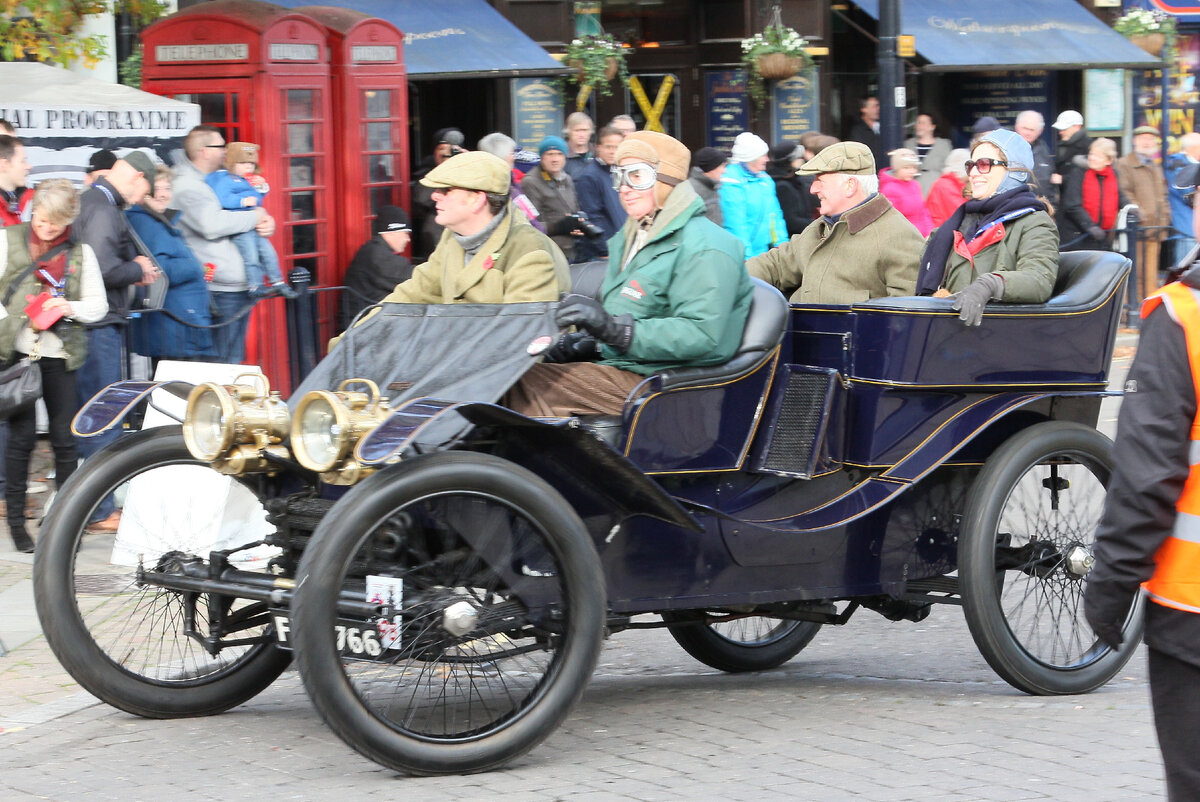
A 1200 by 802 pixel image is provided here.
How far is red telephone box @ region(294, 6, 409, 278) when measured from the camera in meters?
11.7

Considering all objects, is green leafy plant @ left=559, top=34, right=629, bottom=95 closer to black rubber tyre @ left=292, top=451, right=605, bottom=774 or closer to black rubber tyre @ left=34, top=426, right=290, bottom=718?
black rubber tyre @ left=34, top=426, right=290, bottom=718

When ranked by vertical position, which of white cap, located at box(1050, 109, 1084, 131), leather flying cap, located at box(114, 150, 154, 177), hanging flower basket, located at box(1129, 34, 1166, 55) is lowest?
leather flying cap, located at box(114, 150, 154, 177)

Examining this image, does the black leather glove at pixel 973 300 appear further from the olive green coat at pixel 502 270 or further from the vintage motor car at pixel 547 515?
the olive green coat at pixel 502 270

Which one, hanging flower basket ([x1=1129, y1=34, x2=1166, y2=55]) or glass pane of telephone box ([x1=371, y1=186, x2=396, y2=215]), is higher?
hanging flower basket ([x1=1129, y1=34, x2=1166, y2=55])

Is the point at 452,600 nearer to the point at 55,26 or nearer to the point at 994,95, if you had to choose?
the point at 55,26

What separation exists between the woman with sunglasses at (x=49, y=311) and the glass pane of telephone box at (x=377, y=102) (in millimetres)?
4128

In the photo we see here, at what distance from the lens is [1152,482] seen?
3.04 m

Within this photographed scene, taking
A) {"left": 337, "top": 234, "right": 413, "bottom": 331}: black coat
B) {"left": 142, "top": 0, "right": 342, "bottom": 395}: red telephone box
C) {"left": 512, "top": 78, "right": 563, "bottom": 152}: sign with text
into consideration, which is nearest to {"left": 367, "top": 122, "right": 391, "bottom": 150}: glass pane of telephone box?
{"left": 142, "top": 0, "right": 342, "bottom": 395}: red telephone box

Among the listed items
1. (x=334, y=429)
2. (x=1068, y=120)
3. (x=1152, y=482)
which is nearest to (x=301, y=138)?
(x=334, y=429)

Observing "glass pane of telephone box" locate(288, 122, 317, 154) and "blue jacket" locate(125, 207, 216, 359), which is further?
"glass pane of telephone box" locate(288, 122, 317, 154)

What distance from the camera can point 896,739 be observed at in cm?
489

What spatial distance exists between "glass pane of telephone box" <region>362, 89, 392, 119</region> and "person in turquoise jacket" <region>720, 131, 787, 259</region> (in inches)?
98.6

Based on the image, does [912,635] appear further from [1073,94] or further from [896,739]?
[1073,94]

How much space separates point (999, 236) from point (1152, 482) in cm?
283
